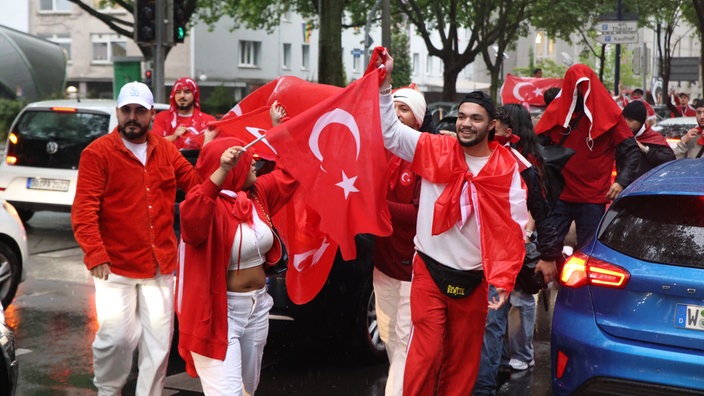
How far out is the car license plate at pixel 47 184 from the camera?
484 inches

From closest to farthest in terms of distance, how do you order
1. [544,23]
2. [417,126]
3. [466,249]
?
[466,249] < [417,126] < [544,23]

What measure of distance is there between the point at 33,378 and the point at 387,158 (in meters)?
2.95

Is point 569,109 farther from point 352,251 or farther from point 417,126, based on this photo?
point 352,251

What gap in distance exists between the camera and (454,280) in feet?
16.1

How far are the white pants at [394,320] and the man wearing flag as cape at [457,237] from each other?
0.49 m

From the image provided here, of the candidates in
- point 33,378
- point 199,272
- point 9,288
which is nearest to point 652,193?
point 199,272

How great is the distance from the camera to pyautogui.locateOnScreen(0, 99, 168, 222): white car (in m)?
12.3

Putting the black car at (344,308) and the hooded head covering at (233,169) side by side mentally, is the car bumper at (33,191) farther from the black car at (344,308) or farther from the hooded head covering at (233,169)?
the hooded head covering at (233,169)

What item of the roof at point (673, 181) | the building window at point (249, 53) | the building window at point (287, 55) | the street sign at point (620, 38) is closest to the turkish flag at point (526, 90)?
the street sign at point (620, 38)

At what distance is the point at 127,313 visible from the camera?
5.45m

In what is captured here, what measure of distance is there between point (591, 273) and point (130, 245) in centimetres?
246

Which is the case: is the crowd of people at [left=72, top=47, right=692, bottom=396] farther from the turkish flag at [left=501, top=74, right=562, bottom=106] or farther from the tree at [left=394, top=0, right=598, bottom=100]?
the tree at [left=394, top=0, right=598, bottom=100]

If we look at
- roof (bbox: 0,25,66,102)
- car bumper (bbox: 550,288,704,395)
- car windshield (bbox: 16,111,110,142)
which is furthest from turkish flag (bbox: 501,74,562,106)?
roof (bbox: 0,25,66,102)

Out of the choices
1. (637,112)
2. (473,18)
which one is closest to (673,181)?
(637,112)
